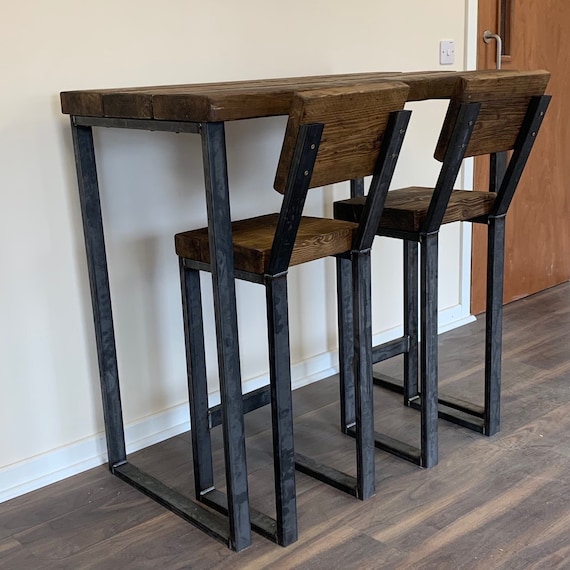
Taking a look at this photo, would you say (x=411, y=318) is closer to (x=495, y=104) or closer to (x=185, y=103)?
(x=495, y=104)

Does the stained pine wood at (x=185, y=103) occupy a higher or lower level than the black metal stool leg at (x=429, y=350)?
higher

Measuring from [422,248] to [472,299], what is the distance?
157cm

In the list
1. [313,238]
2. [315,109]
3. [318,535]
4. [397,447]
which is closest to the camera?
[315,109]

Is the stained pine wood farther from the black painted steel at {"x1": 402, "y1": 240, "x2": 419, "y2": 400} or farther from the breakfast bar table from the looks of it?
the black painted steel at {"x1": 402, "y1": 240, "x2": 419, "y2": 400}

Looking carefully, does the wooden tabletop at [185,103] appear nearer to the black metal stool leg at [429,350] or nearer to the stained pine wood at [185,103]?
the stained pine wood at [185,103]

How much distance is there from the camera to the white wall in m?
2.01

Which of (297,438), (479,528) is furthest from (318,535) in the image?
(297,438)

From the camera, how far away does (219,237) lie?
1648mm

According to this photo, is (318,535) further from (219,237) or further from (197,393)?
(219,237)

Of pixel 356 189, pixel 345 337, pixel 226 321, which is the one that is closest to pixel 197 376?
pixel 226 321

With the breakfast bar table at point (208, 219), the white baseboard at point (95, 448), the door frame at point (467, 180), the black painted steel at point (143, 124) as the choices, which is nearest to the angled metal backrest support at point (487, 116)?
the breakfast bar table at point (208, 219)

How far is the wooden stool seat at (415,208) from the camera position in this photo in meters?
2.04

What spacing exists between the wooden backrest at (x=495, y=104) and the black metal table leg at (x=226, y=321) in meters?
0.63

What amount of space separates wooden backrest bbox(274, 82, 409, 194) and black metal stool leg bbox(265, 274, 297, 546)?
254 millimetres
